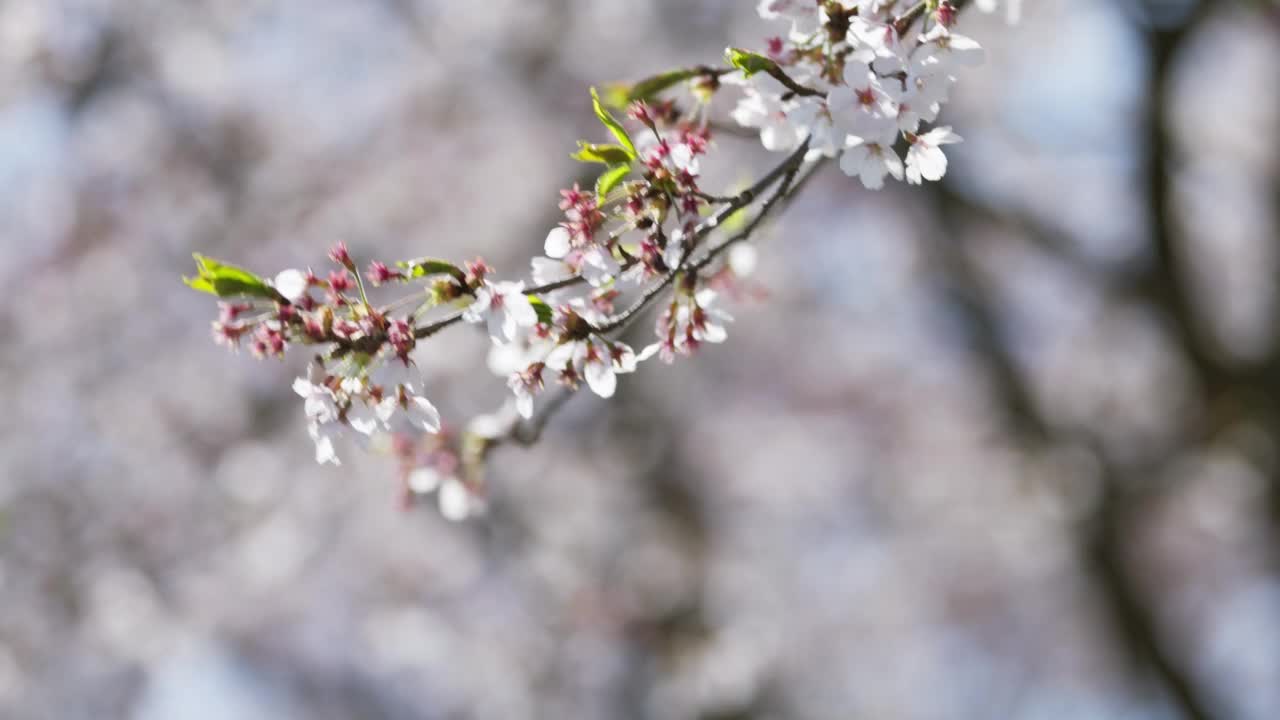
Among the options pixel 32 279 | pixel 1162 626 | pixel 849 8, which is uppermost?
pixel 32 279

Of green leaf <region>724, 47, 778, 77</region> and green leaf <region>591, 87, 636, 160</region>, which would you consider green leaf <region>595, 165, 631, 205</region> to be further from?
green leaf <region>724, 47, 778, 77</region>

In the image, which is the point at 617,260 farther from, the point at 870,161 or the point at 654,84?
the point at 654,84

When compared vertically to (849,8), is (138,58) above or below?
above

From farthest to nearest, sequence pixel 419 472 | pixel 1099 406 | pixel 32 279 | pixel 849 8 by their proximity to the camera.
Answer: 1. pixel 32 279
2. pixel 1099 406
3. pixel 419 472
4. pixel 849 8

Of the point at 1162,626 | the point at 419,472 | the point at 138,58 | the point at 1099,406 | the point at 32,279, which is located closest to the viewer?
the point at 419,472

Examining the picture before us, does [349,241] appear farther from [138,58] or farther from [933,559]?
[933,559]

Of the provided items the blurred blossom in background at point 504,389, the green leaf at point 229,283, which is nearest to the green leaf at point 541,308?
the green leaf at point 229,283

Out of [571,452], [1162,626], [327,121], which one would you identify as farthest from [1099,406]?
[327,121]

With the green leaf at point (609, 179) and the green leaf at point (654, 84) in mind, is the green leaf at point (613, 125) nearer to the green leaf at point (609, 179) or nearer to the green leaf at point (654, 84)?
the green leaf at point (609, 179)
